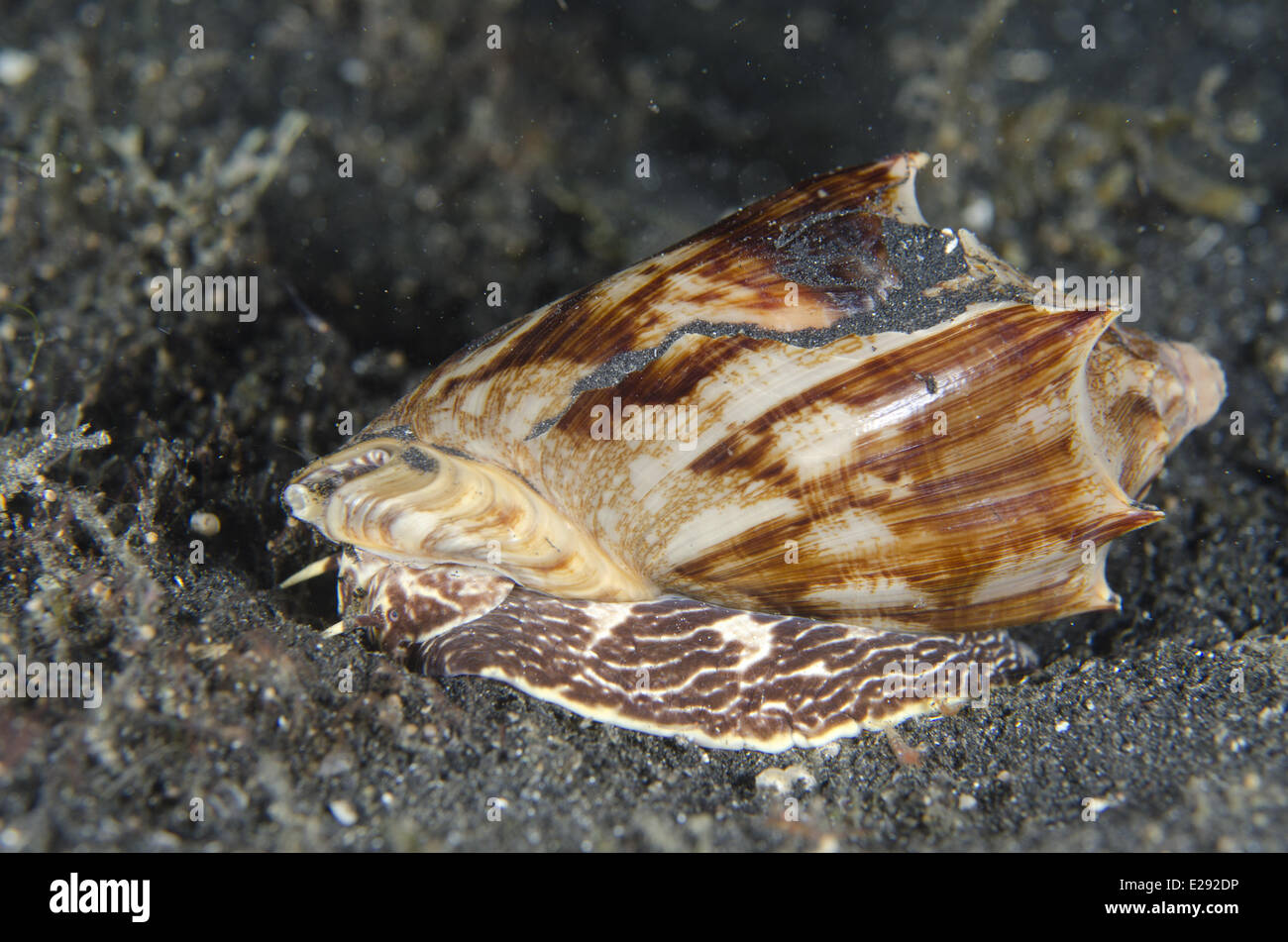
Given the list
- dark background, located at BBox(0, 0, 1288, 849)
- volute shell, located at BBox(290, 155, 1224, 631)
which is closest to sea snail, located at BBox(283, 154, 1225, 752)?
volute shell, located at BBox(290, 155, 1224, 631)

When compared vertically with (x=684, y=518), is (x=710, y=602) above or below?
below

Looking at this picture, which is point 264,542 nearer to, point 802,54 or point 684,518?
point 684,518

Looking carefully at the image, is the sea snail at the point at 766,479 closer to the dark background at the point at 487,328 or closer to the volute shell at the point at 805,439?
the volute shell at the point at 805,439

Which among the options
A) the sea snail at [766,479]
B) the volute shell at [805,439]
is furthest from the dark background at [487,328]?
the volute shell at [805,439]

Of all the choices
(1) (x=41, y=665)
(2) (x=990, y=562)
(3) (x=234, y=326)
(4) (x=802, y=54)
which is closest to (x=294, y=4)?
(3) (x=234, y=326)

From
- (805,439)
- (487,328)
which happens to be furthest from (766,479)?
(487,328)
